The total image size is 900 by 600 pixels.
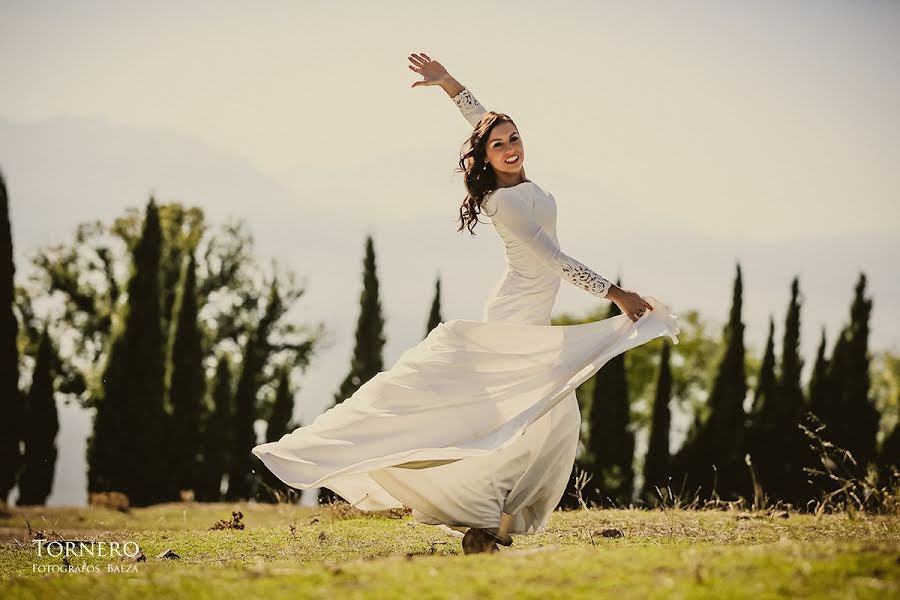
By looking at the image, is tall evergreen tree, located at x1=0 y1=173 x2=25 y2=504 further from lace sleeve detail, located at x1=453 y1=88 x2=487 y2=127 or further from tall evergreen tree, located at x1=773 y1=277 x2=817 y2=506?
tall evergreen tree, located at x1=773 y1=277 x2=817 y2=506

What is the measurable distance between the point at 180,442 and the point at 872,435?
22.1m

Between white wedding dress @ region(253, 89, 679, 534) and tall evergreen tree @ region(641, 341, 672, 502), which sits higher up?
white wedding dress @ region(253, 89, 679, 534)

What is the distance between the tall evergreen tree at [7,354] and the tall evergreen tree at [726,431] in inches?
776

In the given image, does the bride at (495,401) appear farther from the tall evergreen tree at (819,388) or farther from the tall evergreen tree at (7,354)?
the tall evergreen tree at (819,388)

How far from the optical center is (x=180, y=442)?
27.0 m

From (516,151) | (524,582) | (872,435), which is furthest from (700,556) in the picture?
(872,435)

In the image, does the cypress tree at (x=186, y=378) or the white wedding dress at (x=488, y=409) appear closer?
the white wedding dress at (x=488, y=409)

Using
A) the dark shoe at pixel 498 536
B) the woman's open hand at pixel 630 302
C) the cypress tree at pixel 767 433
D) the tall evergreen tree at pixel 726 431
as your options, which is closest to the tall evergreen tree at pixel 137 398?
the tall evergreen tree at pixel 726 431

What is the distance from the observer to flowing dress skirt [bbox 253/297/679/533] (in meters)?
6.04

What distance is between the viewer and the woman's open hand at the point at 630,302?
6207 millimetres

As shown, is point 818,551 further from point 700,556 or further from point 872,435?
point 872,435

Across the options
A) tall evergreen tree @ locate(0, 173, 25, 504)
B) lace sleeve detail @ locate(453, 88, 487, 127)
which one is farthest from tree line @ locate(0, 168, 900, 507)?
lace sleeve detail @ locate(453, 88, 487, 127)

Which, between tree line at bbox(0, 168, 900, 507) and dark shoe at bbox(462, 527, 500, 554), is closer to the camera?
dark shoe at bbox(462, 527, 500, 554)

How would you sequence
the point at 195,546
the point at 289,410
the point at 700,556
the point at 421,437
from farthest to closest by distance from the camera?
the point at 289,410 < the point at 195,546 < the point at 421,437 < the point at 700,556
